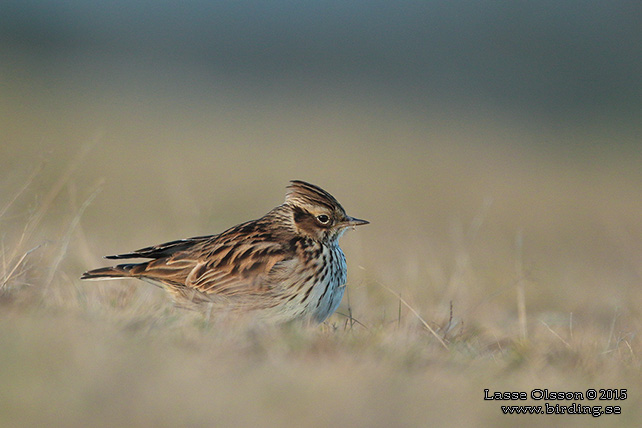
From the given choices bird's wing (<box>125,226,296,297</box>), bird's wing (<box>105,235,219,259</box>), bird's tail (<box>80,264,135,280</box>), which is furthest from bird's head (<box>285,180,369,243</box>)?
bird's tail (<box>80,264,135,280</box>)

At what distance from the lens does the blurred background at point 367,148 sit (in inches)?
402

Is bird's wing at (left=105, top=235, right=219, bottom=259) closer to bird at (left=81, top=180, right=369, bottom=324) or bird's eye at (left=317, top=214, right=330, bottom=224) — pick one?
bird at (left=81, top=180, right=369, bottom=324)

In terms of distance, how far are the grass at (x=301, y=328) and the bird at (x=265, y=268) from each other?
0.80 feet

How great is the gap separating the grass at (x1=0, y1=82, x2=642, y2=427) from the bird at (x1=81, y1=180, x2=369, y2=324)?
25 centimetres

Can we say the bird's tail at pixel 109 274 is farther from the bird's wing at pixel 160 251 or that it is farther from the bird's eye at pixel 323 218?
the bird's eye at pixel 323 218

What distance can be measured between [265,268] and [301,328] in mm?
674

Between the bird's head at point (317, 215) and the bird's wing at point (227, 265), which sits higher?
the bird's head at point (317, 215)

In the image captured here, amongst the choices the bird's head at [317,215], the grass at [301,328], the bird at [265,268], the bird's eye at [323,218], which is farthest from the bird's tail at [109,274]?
the bird's eye at [323,218]

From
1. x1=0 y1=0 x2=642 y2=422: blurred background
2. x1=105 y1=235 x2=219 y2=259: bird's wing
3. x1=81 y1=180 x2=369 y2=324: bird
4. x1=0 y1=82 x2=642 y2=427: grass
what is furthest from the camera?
x1=0 y1=0 x2=642 y2=422: blurred background

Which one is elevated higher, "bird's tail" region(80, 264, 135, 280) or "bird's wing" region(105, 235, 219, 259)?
"bird's wing" region(105, 235, 219, 259)

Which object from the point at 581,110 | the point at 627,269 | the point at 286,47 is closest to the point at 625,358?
the point at 627,269

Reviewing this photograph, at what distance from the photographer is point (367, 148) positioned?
103 feet

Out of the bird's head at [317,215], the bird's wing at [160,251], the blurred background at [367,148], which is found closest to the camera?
the bird's wing at [160,251]

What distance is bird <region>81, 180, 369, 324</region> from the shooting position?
256 inches
